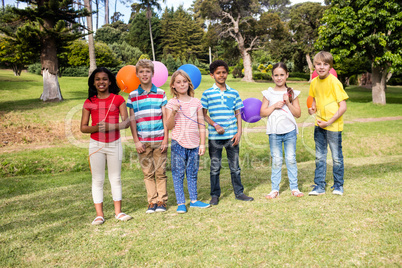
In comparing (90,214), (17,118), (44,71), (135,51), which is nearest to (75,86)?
(44,71)

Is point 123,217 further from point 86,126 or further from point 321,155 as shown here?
point 321,155

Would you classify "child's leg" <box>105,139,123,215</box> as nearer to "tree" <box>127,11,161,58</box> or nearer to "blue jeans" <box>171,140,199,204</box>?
"blue jeans" <box>171,140,199,204</box>

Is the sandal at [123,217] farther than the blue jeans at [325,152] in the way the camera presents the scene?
No

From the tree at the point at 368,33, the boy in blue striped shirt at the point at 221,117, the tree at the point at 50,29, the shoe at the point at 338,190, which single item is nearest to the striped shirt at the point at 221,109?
the boy in blue striped shirt at the point at 221,117

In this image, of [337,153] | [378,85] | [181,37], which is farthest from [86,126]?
[181,37]

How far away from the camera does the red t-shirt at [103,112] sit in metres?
3.24

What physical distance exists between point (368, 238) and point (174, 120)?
2.20 m

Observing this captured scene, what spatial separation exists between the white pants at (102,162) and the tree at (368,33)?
15051mm

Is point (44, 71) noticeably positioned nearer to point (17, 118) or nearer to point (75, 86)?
point (17, 118)

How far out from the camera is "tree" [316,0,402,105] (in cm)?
1434

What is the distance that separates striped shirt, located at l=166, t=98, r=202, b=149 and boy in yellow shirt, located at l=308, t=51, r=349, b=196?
5.16 ft

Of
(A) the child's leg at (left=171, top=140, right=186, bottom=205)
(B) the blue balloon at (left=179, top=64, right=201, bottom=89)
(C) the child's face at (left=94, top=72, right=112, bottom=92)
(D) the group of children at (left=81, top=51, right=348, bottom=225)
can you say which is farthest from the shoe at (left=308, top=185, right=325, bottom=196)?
(C) the child's face at (left=94, top=72, right=112, bottom=92)

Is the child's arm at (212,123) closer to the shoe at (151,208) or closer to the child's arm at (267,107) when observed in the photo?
the child's arm at (267,107)

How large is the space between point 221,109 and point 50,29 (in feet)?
40.8
